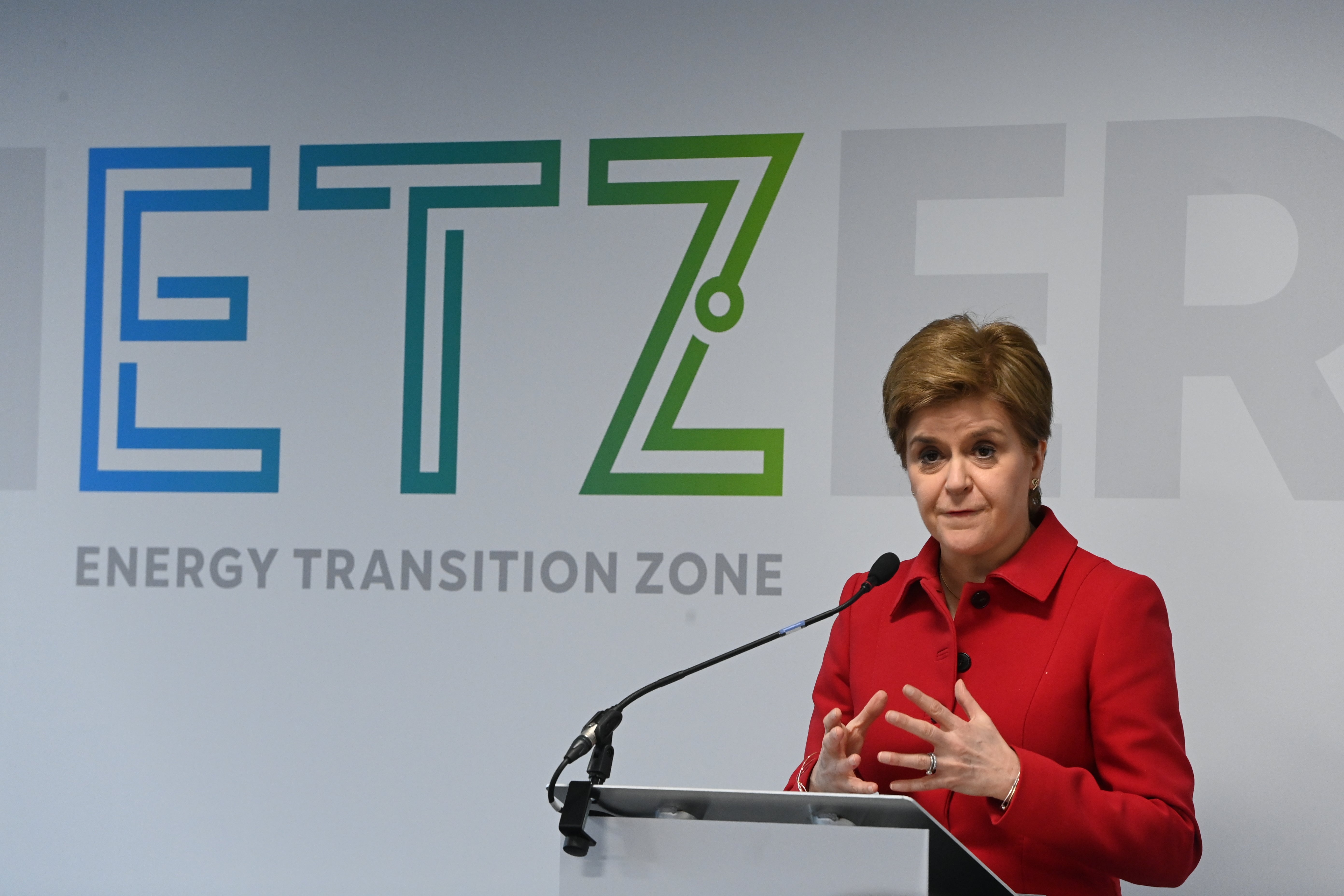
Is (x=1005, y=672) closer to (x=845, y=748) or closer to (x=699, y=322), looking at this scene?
(x=845, y=748)

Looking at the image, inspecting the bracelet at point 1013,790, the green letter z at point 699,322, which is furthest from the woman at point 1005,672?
the green letter z at point 699,322

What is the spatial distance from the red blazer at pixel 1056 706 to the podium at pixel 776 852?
12.7 inches

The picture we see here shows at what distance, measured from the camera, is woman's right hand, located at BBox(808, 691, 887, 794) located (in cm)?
167

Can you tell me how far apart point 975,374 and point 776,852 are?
0.88m

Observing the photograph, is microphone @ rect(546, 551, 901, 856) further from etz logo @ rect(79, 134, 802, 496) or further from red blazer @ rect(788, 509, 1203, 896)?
etz logo @ rect(79, 134, 802, 496)

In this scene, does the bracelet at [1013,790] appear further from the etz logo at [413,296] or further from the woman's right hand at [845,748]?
the etz logo at [413,296]

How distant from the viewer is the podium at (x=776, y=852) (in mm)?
1290

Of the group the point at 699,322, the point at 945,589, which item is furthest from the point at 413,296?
the point at 945,589

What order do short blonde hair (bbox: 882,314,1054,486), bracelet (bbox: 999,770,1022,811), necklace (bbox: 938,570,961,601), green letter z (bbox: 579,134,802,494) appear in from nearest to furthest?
bracelet (bbox: 999,770,1022,811) → short blonde hair (bbox: 882,314,1054,486) → necklace (bbox: 938,570,961,601) → green letter z (bbox: 579,134,802,494)

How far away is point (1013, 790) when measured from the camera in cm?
158

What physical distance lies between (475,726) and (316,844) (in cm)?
56

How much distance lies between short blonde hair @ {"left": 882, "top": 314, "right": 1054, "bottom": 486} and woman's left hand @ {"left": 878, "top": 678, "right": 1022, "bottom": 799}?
51 centimetres

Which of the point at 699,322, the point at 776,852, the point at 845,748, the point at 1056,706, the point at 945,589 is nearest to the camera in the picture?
the point at 776,852

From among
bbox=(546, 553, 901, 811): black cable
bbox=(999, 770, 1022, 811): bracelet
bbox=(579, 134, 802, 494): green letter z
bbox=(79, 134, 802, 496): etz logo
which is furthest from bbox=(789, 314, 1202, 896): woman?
bbox=(79, 134, 802, 496): etz logo
